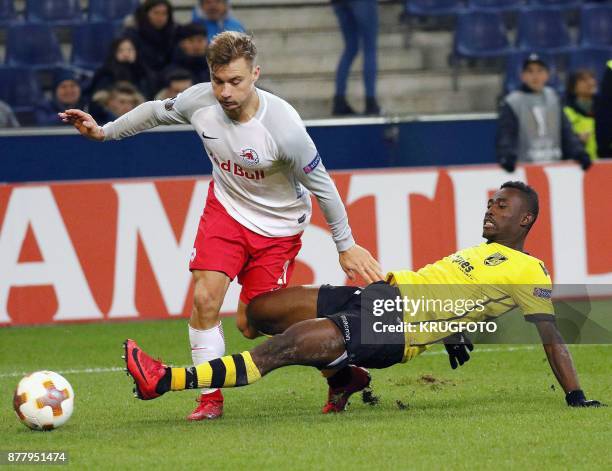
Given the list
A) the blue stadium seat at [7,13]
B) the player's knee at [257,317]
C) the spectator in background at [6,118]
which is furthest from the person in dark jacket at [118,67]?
the player's knee at [257,317]

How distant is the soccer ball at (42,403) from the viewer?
242 inches

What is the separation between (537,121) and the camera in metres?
11.8

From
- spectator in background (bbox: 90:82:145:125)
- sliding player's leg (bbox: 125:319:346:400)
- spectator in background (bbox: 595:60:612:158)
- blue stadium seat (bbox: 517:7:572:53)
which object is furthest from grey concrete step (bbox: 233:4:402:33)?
sliding player's leg (bbox: 125:319:346:400)

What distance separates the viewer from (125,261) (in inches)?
414

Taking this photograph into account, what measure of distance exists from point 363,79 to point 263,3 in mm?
1593

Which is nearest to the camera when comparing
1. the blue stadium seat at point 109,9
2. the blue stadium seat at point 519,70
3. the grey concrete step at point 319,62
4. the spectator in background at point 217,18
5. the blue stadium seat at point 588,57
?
the spectator in background at point 217,18

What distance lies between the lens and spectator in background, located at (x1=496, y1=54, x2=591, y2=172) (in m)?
11.7

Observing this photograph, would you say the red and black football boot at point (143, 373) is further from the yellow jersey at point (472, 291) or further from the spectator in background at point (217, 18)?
the spectator in background at point (217, 18)

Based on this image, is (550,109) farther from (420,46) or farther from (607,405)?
(607,405)

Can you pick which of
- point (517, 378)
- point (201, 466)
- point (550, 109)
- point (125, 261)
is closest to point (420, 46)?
point (550, 109)

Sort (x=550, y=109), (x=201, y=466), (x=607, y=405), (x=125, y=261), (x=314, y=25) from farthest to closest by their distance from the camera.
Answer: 1. (x=314, y=25)
2. (x=550, y=109)
3. (x=125, y=261)
4. (x=607, y=405)
5. (x=201, y=466)

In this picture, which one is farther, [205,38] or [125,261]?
[205,38]

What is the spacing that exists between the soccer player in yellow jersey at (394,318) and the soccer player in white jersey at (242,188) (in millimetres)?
191

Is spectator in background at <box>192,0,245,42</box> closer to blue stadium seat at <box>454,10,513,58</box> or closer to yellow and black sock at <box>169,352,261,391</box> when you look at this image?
blue stadium seat at <box>454,10,513,58</box>
